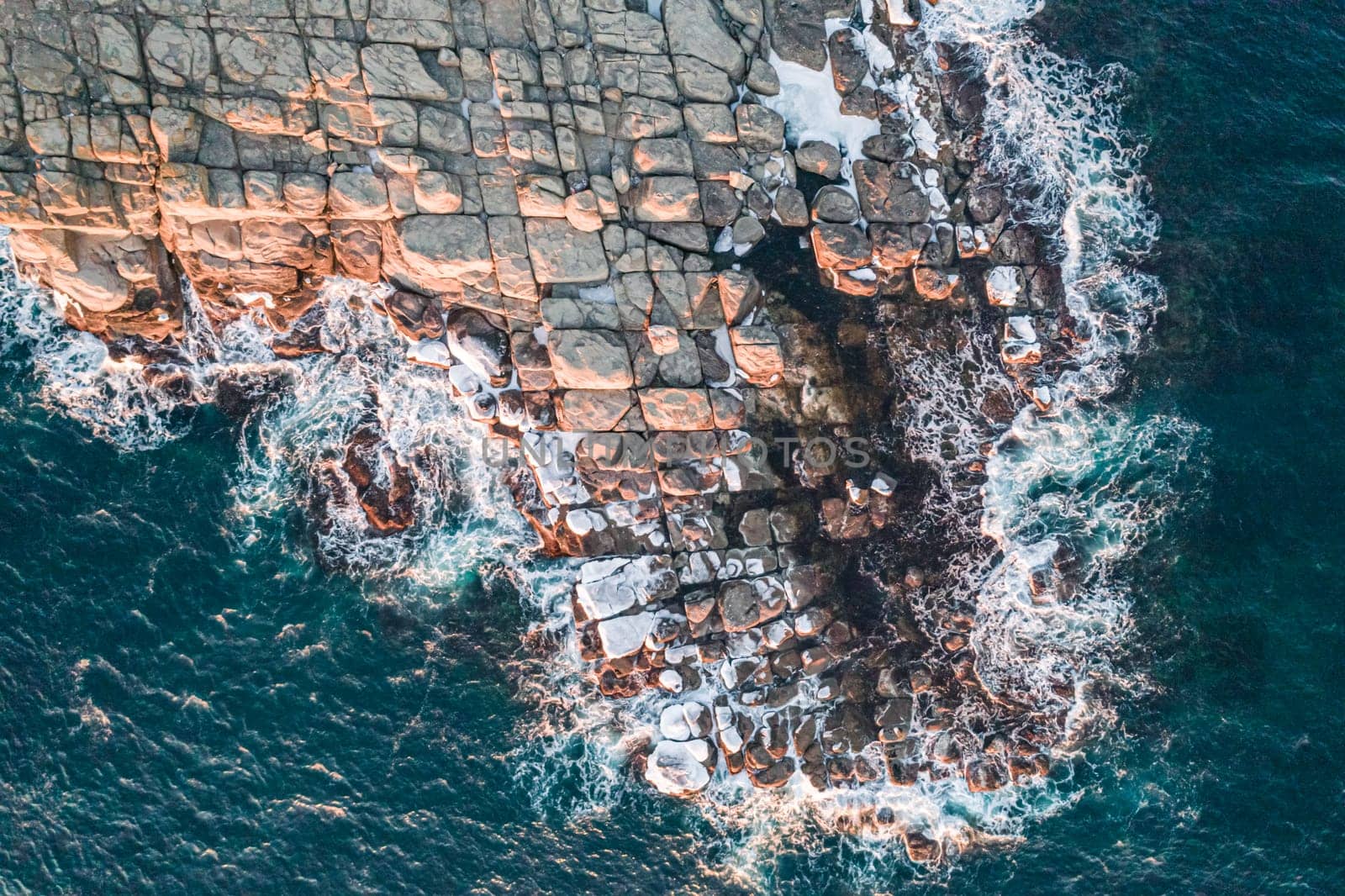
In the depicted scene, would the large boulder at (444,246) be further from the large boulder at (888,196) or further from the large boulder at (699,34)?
the large boulder at (888,196)

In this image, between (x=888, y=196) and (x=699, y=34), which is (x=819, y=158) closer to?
(x=888, y=196)

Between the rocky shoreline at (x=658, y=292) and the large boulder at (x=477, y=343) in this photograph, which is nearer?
the rocky shoreline at (x=658, y=292)

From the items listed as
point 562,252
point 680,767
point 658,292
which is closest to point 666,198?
point 658,292

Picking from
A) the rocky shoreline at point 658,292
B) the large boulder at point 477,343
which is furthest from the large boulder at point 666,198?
the large boulder at point 477,343

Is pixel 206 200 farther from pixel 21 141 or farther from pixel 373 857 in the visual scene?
pixel 373 857

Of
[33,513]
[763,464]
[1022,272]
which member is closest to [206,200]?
[33,513]
